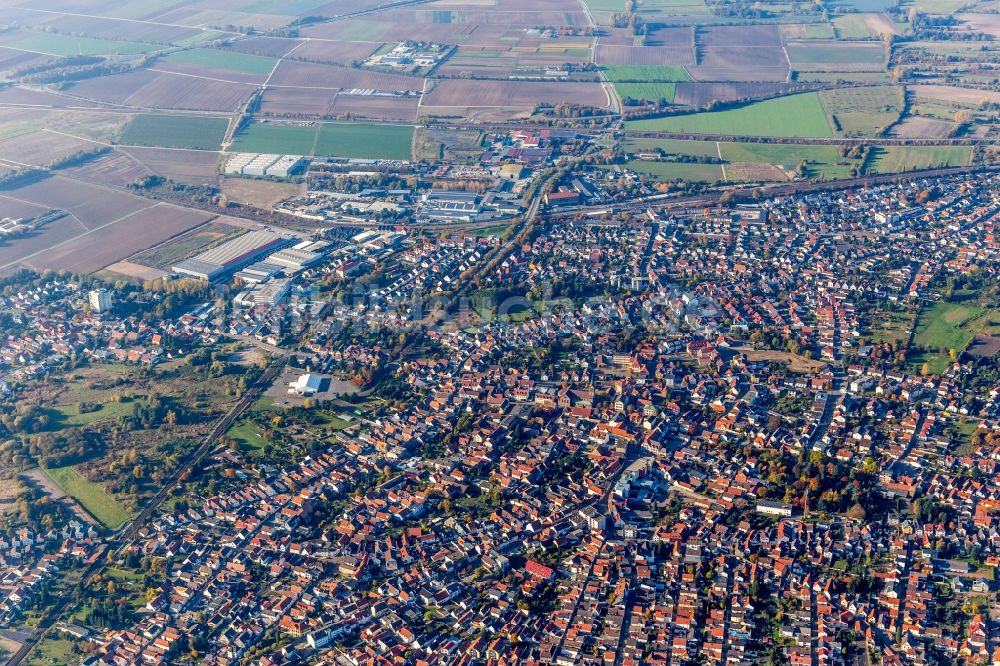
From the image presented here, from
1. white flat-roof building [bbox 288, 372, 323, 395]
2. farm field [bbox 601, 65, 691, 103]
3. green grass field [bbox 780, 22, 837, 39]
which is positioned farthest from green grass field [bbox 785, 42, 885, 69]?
white flat-roof building [bbox 288, 372, 323, 395]


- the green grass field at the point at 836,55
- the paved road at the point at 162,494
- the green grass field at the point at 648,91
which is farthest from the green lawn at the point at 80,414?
the green grass field at the point at 836,55

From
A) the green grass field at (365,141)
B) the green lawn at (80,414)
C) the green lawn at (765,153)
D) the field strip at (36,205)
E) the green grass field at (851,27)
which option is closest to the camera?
the green lawn at (80,414)

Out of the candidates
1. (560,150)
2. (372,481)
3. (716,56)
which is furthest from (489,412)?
(716,56)

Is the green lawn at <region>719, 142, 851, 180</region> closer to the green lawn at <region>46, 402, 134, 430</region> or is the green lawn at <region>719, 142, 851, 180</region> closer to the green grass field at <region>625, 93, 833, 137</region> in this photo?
the green grass field at <region>625, 93, 833, 137</region>

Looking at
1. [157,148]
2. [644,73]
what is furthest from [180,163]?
[644,73]

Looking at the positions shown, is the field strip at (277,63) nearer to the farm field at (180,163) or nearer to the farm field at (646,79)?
the farm field at (180,163)
